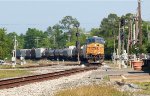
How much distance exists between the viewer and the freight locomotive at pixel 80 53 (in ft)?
207

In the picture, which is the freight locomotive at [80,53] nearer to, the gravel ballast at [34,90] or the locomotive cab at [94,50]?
the locomotive cab at [94,50]

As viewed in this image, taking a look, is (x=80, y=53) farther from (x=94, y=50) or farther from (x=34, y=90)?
(x=34, y=90)

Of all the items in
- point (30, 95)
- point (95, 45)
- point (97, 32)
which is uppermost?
point (97, 32)

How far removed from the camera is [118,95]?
1730cm

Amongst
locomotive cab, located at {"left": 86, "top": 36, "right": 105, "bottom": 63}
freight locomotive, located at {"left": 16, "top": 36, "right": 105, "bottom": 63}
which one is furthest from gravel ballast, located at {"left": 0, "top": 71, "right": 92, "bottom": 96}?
freight locomotive, located at {"left": 16, "top": 36, "right": 105, "bottom": 63}

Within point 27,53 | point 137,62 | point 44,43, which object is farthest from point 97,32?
point 137,62

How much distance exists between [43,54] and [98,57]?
50942 millimetres

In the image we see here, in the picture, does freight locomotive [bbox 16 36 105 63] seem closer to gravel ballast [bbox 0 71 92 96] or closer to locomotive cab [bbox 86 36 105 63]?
locomotive cab [bbox 86 36 105 63]

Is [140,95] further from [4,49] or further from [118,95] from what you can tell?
[4,49]

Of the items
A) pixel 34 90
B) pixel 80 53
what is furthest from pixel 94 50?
pixel 34 90

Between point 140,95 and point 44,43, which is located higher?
point 44,43

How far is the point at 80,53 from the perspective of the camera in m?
77.8

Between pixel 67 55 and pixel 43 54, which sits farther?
pixel 43 54

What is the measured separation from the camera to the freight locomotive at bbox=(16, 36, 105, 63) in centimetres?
6316
